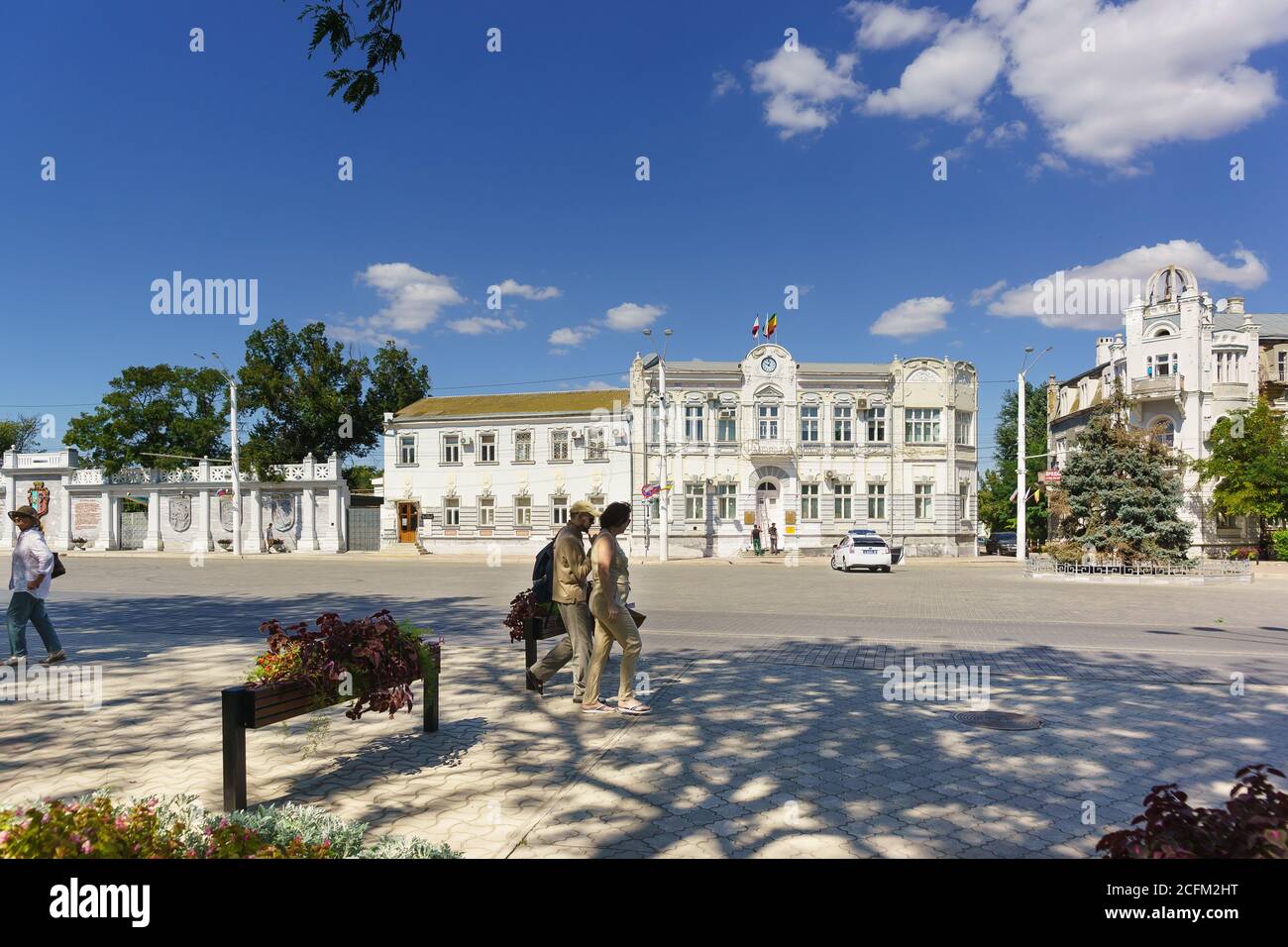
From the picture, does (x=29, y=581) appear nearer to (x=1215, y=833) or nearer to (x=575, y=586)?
(x=575, y=586)

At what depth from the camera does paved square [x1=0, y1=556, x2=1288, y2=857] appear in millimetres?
4910

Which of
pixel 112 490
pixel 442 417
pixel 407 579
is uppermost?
pixel 442 417

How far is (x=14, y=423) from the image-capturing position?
249 feet

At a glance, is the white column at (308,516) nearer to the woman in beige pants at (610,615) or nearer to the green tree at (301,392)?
the green tree at (301,392)

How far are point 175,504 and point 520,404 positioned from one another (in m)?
21.3

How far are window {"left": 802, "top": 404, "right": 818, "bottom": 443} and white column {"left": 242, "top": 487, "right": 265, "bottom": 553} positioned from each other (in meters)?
31.1

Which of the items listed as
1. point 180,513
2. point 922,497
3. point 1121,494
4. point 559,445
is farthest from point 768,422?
point 180,513

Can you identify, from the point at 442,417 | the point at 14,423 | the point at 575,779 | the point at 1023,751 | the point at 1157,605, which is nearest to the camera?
the point at 575,779

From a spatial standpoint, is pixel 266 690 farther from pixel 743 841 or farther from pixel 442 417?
pixel 442 417

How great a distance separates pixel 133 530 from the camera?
50375mm

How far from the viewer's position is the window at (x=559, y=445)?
45.5 metres

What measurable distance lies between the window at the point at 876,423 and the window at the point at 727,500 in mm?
7867

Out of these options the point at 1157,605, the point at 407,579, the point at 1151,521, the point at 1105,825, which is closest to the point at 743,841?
the point at 1105,825
